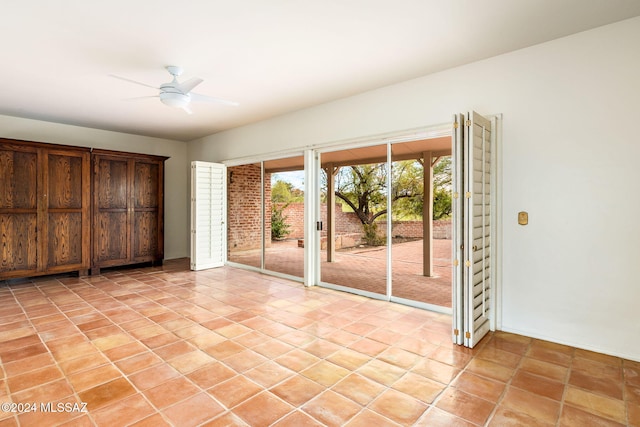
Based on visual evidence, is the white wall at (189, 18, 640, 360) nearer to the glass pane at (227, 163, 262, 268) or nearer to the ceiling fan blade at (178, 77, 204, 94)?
the ceiling fan blade at (178, 77, 204, 94)

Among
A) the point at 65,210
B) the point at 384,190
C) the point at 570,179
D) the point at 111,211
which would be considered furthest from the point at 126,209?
the point at 570,179

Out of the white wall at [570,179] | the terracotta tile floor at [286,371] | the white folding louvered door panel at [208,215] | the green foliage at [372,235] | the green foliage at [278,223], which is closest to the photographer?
the terracotta tile floor at [286,371]

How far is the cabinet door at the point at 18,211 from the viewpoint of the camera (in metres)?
4.54

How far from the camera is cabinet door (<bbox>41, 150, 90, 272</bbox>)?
486 centimetres

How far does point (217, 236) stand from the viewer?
6.05m

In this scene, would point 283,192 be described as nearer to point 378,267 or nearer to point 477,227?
point 378,267

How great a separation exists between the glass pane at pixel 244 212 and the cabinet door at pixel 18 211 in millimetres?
3035

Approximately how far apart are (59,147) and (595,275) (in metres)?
6.83

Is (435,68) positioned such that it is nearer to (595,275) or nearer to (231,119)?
(595,275)

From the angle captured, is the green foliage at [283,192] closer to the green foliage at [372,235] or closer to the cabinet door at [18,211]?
the green foliage at [372,235]

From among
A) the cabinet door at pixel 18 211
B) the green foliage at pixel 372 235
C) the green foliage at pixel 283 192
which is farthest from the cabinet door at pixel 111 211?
the green foliage at pixel 372 235

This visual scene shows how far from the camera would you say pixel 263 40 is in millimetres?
2758

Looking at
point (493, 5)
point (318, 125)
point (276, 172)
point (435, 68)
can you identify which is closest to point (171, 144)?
point (276, 172)

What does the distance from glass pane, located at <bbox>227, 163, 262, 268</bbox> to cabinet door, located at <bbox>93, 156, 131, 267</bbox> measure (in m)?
1.86
